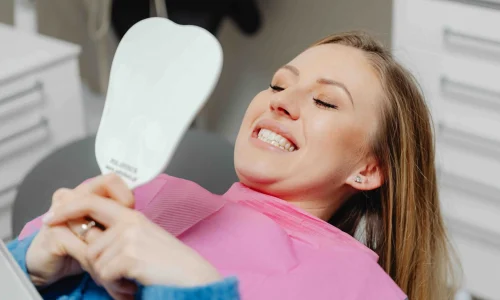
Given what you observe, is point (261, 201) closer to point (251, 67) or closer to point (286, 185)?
point (286, 185)

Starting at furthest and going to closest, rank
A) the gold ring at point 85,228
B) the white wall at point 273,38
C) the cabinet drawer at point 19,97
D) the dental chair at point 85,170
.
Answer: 1. the white wall at point 273,38
2. the cabinet drawer at point 19,97
3. the dental chair at point 85,170
4. the gold ring at point 85,228

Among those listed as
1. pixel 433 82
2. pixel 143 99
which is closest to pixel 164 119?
pixel 143 99

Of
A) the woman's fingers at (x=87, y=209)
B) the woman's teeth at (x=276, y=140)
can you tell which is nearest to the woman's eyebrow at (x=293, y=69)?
the woman's teeth at (x=276, y=140)

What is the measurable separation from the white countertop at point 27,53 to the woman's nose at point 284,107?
900 mm

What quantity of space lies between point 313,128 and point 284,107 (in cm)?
5

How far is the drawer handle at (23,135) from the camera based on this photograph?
1.86 metres

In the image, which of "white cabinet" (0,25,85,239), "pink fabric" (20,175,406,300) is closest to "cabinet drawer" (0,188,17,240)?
"white cabinet" (0,25,85,239)

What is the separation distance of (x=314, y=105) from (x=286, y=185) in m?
0.12

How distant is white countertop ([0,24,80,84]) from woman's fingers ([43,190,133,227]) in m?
0.99

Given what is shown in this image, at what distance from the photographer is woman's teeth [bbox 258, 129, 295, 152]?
1110 millimetres

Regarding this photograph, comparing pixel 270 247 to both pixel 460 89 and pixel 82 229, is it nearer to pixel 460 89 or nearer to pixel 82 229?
pixel 82 229

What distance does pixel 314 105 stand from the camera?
1.13m

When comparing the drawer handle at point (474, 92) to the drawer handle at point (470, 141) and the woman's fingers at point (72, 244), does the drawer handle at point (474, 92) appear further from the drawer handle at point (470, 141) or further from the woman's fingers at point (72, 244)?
the woman's fingers at point (72, 244)

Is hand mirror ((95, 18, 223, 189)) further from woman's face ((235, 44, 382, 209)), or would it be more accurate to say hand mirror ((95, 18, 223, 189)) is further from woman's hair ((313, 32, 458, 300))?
woman's hair ((313, 32, 458, 300))
